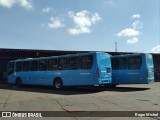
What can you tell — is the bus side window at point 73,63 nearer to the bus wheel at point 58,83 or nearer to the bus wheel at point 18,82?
the bus wheel at point 58,83

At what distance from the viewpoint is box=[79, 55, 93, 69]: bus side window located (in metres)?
19.9

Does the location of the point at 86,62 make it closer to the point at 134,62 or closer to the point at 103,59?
the point at 103,59

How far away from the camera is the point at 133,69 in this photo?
2200cm

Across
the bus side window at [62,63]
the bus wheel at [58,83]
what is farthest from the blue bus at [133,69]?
the bus wheel at [58,83]

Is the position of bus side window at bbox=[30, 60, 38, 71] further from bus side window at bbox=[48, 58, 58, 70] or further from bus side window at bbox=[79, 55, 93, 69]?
bus side window at bbox=[79, 55, 93, 69]

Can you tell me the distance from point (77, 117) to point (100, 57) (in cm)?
1068

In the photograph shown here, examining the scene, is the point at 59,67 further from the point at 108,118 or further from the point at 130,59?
the point at 108,118

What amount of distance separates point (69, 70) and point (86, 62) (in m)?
1.85

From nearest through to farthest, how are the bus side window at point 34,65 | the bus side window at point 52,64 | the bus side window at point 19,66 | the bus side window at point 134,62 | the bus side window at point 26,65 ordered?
1. the bus side window at point 134,62
2. the bus side window at point 52,64
3. the bus side window at point 34,65
4. the bus side window at point 26,65
5. the bus side window at point 19,66

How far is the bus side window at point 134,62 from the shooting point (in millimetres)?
21625

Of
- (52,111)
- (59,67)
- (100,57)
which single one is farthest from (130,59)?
(52,111)

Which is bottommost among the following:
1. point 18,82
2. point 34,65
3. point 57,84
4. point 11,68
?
point 57,84

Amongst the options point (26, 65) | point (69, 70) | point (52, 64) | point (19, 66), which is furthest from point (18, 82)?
point (69, 70)

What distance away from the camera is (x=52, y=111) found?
1127cm
